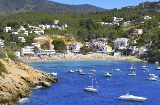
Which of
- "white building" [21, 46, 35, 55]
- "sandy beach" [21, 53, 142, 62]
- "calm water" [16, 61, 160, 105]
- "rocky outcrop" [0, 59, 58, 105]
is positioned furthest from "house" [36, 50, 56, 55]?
"rocky outcrop" [0, 59, 58, 105]

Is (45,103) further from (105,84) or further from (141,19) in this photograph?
(141,19)

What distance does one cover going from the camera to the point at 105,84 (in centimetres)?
5519

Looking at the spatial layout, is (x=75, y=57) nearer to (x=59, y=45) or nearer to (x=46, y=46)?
(x=59, y=45)

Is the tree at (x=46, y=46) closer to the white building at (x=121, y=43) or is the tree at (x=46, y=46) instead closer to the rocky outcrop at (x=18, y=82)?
the white building at (x=121, y=43)

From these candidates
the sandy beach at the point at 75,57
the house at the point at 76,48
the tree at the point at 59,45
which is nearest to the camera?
the sandy beach at the point at 75,57

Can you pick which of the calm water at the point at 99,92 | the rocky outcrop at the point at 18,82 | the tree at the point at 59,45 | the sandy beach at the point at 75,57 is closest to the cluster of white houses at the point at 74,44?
the tree at the point at 59,45

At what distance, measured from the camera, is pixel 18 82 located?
43.5m

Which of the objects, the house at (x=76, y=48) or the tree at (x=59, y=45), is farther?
the house at (x=76, y=48)

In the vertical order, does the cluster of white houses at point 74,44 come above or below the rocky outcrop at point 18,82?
above

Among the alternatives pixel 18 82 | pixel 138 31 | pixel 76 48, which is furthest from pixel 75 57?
pixel 18 82

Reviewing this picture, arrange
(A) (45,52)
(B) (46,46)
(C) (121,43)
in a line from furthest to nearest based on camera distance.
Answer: (C) (121,43) < (B) (46,46) < (A) (45,52)

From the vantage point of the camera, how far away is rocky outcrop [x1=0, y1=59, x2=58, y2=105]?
3756 cm

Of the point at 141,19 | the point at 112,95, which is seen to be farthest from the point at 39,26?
the point at 112,95

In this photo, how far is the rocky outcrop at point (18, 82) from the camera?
37562mm
